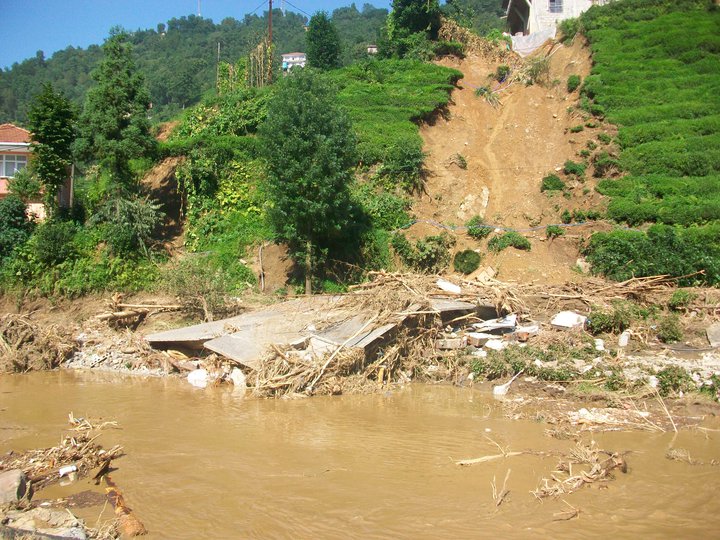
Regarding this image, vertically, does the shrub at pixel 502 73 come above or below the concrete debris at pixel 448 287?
above

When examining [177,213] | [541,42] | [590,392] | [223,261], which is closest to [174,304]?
[223,261]

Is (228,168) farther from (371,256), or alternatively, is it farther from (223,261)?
(371,256)

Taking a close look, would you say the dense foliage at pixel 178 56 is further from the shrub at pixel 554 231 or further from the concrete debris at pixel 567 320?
the concrete debris at pixel 567 320

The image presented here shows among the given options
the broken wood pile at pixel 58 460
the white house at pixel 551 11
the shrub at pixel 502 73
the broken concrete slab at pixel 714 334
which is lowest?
the broken wood pile at pixel 58 460

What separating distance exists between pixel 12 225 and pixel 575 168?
17867 millimetres

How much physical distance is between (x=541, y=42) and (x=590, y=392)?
24.7 meters

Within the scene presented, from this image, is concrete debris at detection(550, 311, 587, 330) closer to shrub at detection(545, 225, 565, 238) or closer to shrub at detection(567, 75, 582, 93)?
shrub at detection(545, 225, 565, 238)

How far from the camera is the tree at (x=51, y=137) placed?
18188 mm

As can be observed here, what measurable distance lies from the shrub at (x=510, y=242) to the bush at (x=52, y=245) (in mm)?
12073

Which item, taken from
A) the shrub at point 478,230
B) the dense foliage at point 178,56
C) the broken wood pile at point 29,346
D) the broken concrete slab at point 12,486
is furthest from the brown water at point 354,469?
the dense foliage at point 178,56

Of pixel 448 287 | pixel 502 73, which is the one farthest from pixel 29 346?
pixel 502 73

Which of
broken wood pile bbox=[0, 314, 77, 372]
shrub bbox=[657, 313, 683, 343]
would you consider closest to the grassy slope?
shrub bbox=[657, 313, 683, 343]

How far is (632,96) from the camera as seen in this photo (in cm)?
2384

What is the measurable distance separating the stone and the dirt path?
1300 centimetres
